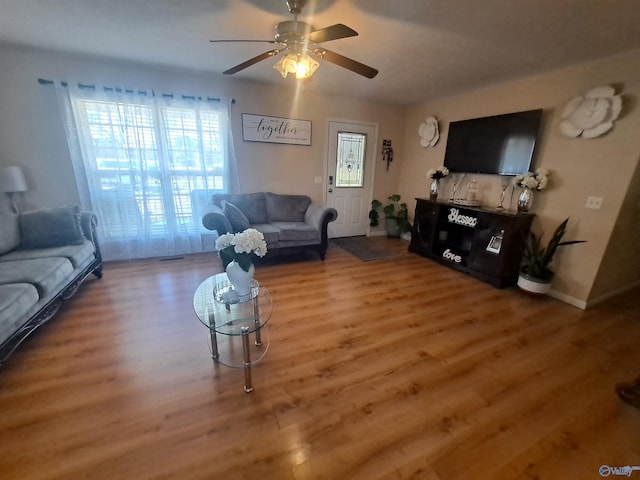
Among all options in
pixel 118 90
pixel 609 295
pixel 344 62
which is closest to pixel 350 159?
pixel 344 62

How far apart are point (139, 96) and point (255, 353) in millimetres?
3317

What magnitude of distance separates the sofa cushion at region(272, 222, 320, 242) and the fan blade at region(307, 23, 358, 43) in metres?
2.14

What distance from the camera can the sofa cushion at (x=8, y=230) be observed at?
2309mm

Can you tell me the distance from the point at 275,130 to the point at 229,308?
3.04 m

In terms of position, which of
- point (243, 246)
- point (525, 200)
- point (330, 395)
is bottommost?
point (330, 395)

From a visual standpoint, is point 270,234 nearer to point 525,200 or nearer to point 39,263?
point 39,263

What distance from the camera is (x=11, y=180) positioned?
2.67 metres

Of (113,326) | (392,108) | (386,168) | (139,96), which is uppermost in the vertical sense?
(392,108)

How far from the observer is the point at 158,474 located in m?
1.13

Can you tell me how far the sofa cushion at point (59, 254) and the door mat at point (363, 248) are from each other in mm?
3178

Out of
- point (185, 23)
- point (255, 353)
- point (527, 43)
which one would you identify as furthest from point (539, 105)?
point (255, 353)

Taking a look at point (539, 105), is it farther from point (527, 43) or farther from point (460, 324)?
point (460, 324)

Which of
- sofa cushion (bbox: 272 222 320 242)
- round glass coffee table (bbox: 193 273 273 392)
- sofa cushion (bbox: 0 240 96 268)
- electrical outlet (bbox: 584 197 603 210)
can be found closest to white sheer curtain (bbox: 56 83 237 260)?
sofa cushion (bbox: 0 240 96 268)

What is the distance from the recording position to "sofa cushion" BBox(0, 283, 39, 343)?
1555 mm
